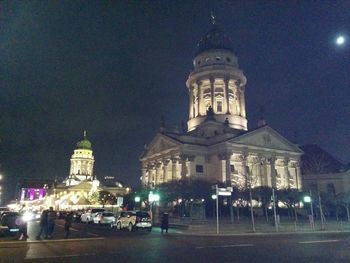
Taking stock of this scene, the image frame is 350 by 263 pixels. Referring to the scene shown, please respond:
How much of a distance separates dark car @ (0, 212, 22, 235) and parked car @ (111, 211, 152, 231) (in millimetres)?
9246

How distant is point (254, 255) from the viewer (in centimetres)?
1318

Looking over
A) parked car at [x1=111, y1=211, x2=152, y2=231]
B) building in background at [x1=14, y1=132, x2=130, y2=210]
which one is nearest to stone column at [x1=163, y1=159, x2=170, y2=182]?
parked car at [x1=111, y1=211, x2=152, y2=231]

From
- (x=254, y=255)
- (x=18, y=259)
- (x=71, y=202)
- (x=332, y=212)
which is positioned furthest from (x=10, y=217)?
(x=71, y=202)

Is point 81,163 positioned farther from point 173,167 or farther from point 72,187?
point 173,167

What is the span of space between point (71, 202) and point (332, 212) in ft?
242

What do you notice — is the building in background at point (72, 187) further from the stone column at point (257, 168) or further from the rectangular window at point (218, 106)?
the stone column at point (257, 168)

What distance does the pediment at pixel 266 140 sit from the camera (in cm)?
5712

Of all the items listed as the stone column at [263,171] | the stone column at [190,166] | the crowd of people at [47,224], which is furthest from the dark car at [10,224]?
the stone column at [263,171]

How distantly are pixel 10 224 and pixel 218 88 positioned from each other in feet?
191

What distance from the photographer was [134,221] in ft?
93.0

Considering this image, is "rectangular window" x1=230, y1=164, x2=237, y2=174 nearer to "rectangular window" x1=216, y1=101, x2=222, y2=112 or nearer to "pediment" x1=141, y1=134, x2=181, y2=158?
"pediment" x1=141, y1=134, x2=181, y2=158

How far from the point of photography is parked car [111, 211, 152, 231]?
27719 millimetres

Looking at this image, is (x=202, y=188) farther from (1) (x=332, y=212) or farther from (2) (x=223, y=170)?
(1) (x=332, y=212)

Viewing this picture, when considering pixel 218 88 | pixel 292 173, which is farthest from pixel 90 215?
pixel 218 88
